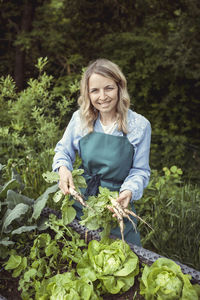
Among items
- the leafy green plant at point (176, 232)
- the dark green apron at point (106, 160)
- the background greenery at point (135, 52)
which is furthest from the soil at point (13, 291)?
the background greenery at point (135, 52)

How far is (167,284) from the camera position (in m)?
0.96

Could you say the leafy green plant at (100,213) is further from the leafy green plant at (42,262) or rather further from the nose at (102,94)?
the nose at (102,94)

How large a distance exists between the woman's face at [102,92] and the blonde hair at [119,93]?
29 millimetres

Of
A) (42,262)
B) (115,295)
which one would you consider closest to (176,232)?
(115,295)

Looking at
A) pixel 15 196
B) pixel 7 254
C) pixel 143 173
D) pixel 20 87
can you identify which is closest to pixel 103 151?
pixel 143 173

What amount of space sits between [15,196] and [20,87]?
435cm

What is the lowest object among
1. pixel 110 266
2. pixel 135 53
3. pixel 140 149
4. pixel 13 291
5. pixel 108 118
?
pixel 13 291

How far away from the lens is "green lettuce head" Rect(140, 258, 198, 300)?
0.95 m

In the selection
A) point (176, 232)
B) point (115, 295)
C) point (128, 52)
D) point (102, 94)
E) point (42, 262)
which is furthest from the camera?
point (128, 52)

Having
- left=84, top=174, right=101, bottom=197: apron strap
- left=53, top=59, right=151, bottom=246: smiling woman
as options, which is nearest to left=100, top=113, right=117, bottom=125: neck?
left=53, top=59, right=151, bottom=246: smiling woman

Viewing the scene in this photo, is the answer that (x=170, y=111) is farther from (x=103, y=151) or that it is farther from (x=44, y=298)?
(x=44, y=298)

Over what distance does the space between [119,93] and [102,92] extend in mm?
150

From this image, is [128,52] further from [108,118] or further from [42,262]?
[42,262]

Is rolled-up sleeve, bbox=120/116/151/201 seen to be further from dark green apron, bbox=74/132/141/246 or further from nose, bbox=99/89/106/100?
nose, bbox=99/89/106/100
